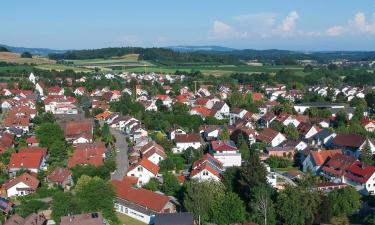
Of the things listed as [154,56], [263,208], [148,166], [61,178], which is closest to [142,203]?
[148,166]

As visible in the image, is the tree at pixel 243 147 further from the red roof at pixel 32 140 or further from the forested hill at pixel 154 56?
the forested hill at pixel 154 56

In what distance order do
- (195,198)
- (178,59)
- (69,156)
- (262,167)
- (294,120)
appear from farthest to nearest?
(178,59), (294,120), (69,156), (262,167), (195,198)

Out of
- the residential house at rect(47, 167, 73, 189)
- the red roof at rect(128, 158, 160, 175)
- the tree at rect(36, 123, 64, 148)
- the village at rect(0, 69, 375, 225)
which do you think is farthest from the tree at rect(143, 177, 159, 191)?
the tree at rect(36, 123, 64, 148)

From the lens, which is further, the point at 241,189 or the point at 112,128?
the point at 112,128

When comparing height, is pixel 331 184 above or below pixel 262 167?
below

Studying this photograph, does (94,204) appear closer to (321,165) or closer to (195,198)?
(195,198)

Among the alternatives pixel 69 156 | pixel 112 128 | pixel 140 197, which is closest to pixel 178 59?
pixel 112 128

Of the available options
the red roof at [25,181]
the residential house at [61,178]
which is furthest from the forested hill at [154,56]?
the red roof at [25,181]

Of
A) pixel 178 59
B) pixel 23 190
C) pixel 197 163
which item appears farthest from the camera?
pixel 178 59
